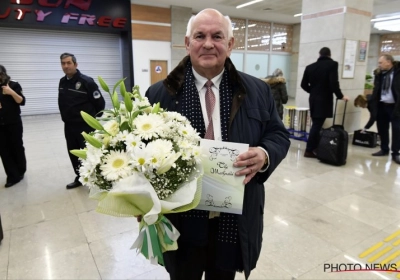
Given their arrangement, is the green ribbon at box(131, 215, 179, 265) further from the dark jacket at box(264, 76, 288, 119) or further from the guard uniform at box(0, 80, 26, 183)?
the dark jacket at box(264, 76, 288, 119)

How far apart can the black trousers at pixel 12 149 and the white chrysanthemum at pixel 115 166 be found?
133 inches

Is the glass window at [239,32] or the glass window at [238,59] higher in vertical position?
the glass window at [239,32]

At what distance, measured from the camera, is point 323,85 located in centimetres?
A: 463

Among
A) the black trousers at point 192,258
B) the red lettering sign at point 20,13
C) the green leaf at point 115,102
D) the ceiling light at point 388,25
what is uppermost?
the ceiling light at point 388,25

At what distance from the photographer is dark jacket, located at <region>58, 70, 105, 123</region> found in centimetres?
329

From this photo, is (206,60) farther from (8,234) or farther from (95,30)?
(95,30)

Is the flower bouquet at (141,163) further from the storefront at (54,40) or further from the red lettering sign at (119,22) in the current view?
the red lettering sign at (119,22)

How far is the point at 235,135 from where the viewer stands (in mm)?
1216

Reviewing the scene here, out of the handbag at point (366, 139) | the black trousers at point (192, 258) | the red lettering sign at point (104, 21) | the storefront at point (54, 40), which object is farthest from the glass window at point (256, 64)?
the black trousers at point (192, 258)

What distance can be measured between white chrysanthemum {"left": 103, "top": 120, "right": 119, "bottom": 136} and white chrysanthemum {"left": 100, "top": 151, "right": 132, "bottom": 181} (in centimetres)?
7

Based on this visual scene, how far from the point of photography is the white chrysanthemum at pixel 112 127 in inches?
34.2

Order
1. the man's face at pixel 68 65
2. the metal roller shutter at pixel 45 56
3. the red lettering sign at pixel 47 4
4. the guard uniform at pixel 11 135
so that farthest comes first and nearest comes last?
the metal roller shutter at pixel 45 56, the red lettering sign at pixel 47 4, the guard uniform at pixel 11 135, the man's face at pixel 68 65

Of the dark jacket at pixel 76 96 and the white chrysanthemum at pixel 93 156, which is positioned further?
the dark jacket at pixel 76 96

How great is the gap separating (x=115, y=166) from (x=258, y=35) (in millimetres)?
13584
